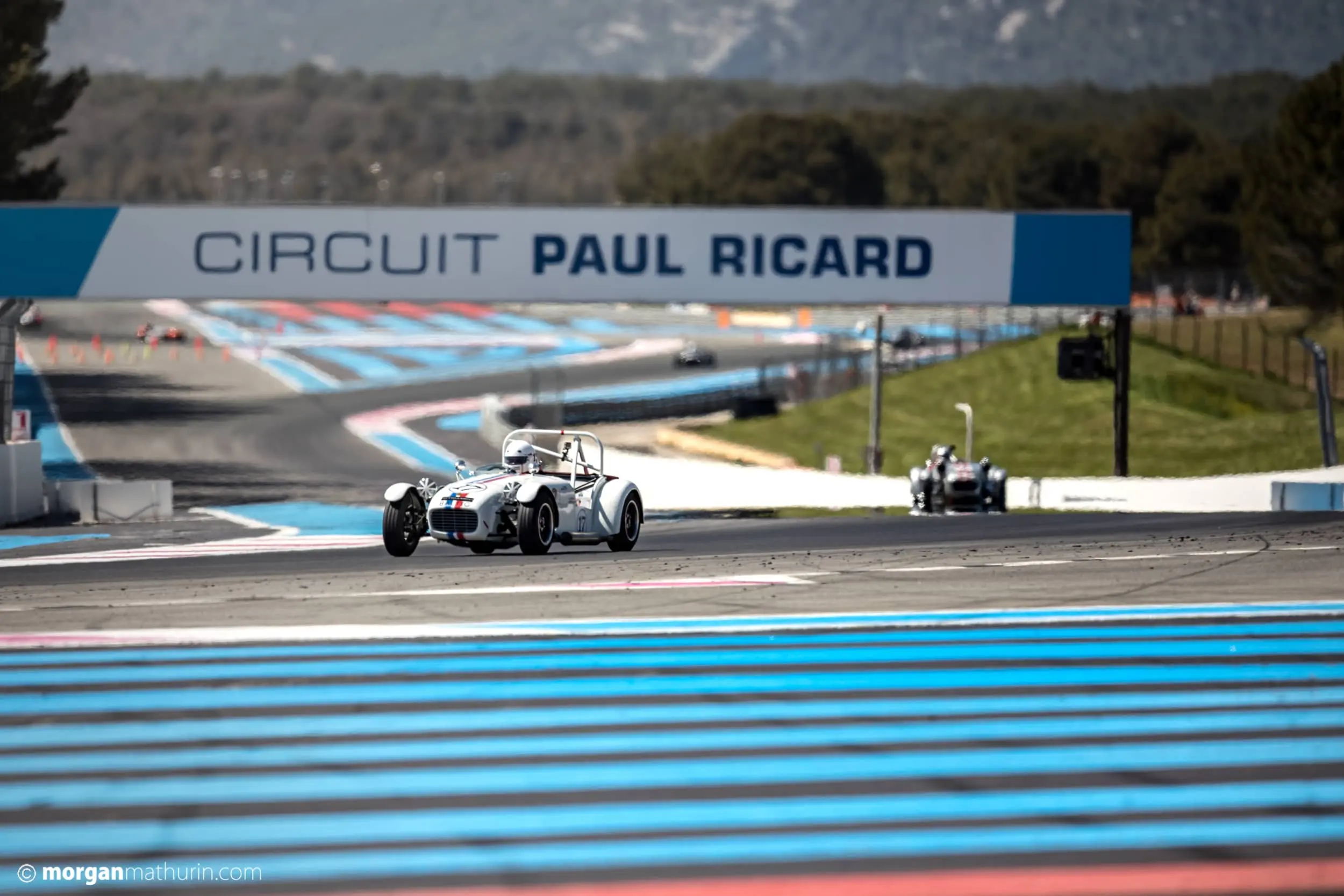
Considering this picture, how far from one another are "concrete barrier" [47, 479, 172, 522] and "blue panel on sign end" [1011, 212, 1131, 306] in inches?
536

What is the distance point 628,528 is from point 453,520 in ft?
7.18

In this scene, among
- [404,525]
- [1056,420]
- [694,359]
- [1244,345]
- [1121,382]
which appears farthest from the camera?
[694,359]

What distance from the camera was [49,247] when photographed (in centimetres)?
2773

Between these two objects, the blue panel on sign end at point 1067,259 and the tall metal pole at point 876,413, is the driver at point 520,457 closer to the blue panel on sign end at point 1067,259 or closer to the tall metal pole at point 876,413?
the blue panel on sign end at point 1067,259

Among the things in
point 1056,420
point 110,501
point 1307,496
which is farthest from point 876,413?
point 110,501

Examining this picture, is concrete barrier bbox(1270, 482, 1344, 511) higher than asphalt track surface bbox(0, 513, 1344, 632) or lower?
higher

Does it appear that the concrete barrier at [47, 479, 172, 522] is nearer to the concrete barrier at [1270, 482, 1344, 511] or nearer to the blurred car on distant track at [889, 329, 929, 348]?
the concrete barrier at [1270, 482, 1344, 511]

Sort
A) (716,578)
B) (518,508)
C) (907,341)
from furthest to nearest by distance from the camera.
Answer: (907,341) → (518,508) → (716,578)

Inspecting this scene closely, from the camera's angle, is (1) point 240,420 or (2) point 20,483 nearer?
(2) point 20,483

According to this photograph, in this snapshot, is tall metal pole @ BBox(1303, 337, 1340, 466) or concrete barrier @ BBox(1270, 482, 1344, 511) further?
tall metal pole @ BBox(1303, 337, 1340, 466)

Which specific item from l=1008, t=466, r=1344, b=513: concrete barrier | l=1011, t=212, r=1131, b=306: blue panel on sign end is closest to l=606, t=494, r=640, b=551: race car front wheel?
l=1008, t=466, r=1344, b=513: concrete barrier

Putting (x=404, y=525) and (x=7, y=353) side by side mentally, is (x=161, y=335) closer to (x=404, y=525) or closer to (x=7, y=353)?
(x=7, y=353)

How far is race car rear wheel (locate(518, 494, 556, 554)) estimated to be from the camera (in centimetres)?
1892

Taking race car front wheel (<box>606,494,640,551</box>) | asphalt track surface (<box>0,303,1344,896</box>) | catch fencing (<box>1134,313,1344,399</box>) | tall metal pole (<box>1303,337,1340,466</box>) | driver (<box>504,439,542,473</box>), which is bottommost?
asphalt track surface (<box>0,303,1344,896</box>)
